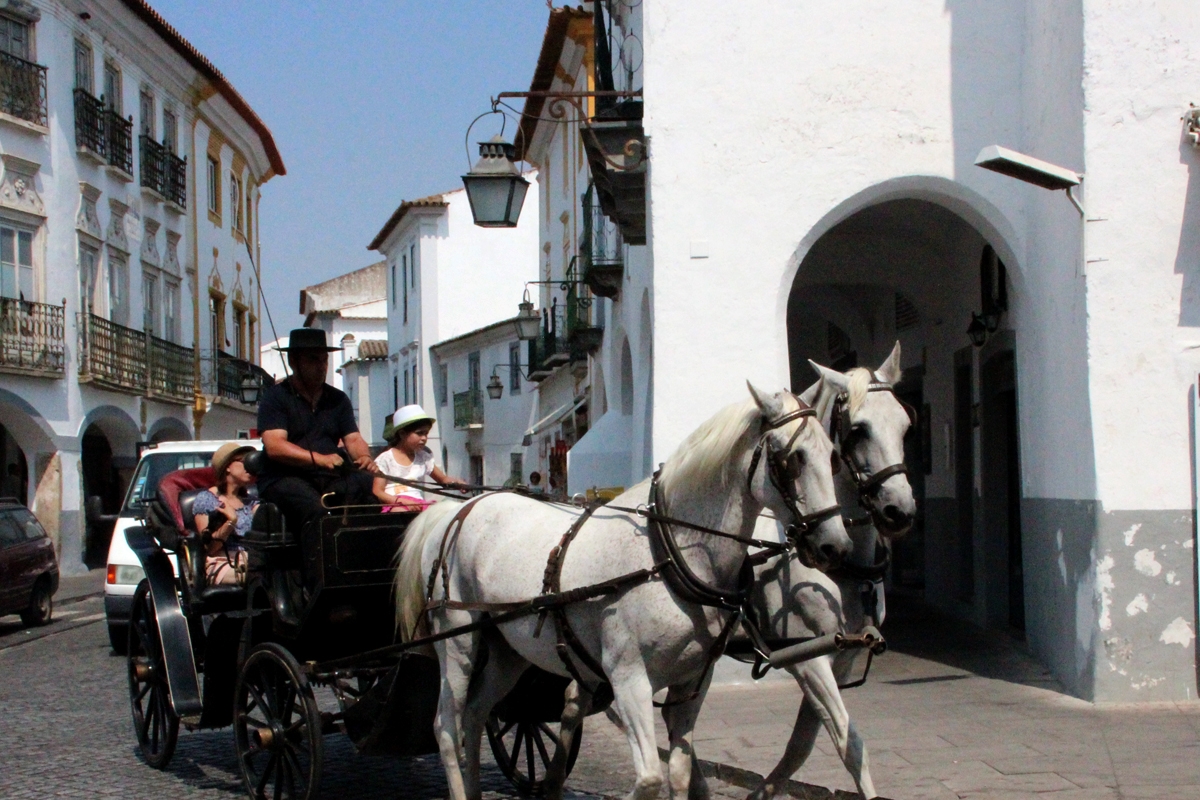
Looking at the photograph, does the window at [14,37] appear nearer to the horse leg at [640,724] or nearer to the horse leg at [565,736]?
the horse leg at [565,736]

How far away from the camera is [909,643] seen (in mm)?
12195

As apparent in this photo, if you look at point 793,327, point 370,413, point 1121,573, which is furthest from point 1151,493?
point 370,413

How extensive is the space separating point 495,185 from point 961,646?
18.7 feet

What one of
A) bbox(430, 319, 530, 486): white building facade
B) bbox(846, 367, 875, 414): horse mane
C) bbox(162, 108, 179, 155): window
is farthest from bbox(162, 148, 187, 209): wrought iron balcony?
bbox(846, 367, 875, 414): horse mane

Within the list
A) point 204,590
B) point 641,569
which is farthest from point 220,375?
point 641,569

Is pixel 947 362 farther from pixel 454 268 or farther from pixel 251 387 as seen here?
pixel 454 268

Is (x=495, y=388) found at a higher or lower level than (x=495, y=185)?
lower

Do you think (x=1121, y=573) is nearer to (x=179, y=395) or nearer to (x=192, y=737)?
(x=192, y=737)

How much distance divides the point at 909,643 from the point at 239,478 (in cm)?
643

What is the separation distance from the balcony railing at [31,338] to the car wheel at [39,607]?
7.76 m

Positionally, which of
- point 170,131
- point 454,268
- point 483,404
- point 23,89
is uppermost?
point 170,131

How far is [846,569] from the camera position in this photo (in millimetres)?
6176

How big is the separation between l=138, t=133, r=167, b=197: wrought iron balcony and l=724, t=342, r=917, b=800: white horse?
27.4 m

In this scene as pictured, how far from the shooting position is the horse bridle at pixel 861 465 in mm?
5746
